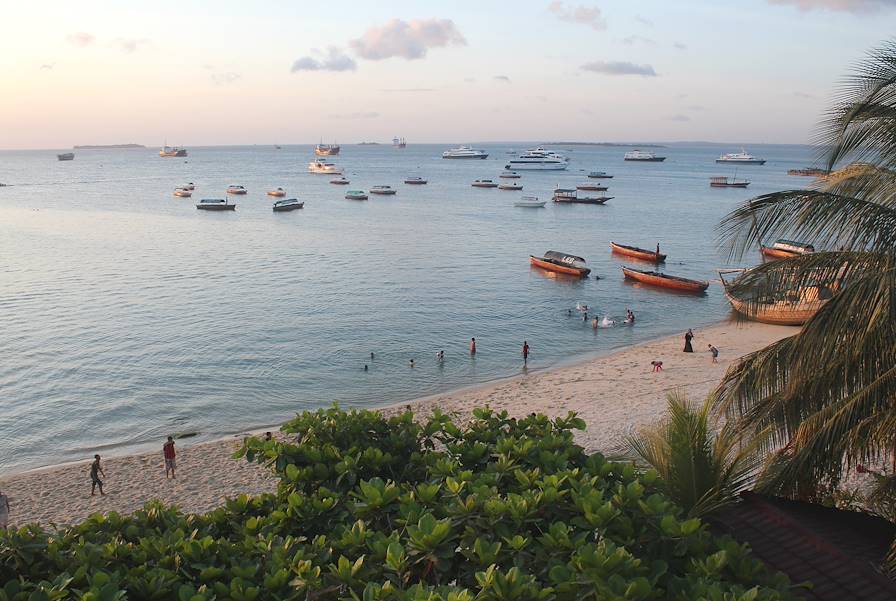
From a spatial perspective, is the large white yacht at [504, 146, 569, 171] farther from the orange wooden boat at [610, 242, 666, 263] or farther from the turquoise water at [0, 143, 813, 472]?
the orange wooden boat at [610, 242, 666, 263]

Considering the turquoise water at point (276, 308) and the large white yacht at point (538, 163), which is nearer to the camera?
the turquoise water at point (276, 308)

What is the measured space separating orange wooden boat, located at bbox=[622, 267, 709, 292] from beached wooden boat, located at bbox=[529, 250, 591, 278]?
115 inches

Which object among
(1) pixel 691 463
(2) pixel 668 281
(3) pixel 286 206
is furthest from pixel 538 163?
(1) pixel 691 463

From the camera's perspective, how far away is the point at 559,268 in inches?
1955

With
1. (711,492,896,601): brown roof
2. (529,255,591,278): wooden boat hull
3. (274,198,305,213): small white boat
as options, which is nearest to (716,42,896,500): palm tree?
(711,492,896,601): brown roof

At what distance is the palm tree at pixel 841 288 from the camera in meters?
7.18

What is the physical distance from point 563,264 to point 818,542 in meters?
43.2

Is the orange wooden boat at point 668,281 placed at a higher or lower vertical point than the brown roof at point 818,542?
lower

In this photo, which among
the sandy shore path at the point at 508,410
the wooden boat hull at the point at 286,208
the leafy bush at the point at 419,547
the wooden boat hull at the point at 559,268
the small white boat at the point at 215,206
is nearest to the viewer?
the leafy bush at the point at 419,547

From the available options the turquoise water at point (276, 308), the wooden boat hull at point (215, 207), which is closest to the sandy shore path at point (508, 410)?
the turquoise water at point (276, 308)

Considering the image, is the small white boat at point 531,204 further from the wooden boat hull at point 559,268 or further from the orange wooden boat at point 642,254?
the wooden boat hull at point 559,268

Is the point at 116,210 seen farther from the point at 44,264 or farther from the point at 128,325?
the point at 128,325

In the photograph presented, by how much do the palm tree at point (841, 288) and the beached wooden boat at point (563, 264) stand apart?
4015 cm

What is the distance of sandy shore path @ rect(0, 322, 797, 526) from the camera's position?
1781cm
